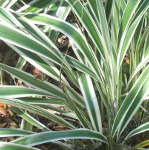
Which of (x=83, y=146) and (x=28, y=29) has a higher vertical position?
(x=28, y=29)

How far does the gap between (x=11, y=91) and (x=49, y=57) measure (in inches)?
7.1

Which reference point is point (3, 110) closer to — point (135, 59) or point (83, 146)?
point (83, 146)

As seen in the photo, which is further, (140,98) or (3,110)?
(3,110)

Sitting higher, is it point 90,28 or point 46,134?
point 90,28

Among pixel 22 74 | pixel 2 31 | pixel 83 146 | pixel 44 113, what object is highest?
pixel 2 31

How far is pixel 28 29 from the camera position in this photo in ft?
4.12

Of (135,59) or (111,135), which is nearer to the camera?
(111,135)

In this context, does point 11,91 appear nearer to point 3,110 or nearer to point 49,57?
point 49,57

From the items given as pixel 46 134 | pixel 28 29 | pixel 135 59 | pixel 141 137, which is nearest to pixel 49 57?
pixel 28 29

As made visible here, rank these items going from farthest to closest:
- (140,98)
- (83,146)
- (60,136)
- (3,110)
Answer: (3,110), (83,146), (140,98), (60,136)

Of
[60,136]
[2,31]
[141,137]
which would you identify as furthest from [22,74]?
[141,137]

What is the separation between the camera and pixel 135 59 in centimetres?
140

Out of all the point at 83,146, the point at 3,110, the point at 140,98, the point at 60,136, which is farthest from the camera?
the point at 3,110

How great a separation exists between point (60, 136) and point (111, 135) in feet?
0.76
